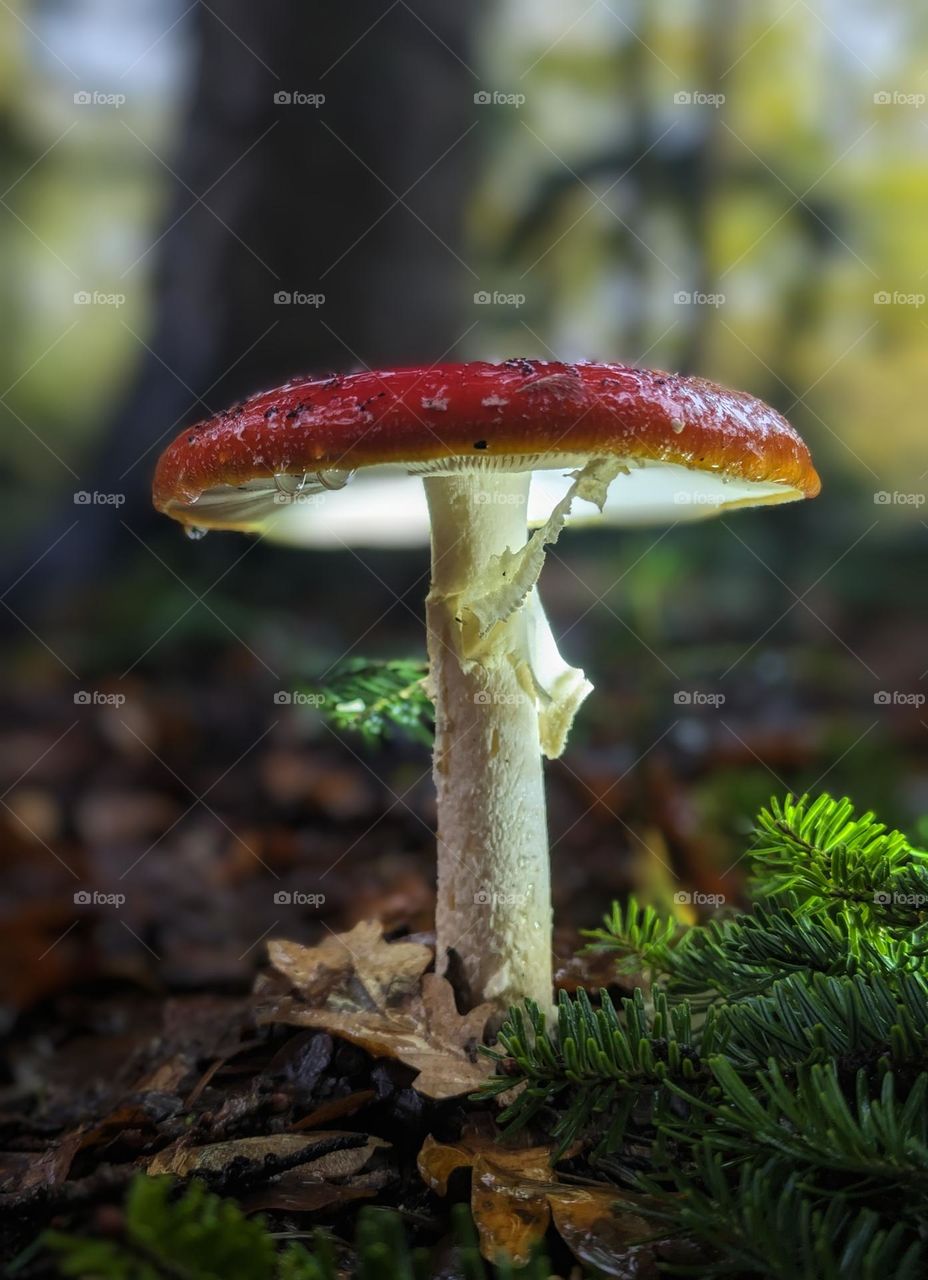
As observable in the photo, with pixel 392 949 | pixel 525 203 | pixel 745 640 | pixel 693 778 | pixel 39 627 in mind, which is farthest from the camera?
pixel 525 203

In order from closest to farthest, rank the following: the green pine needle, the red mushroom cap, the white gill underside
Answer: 1. the red mushroom cap
2. the white gill underside
3. the green pine needle

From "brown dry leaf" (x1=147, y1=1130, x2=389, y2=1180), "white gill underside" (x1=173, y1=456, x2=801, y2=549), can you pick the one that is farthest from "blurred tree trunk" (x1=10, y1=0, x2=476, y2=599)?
"brown dry leaf" (x1=147, y1=1130, x2=389, y2=1180)

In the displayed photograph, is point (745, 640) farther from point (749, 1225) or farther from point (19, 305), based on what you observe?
point (19, 305)

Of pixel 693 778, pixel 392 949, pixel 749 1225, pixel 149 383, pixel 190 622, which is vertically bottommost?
pixel 749 1225

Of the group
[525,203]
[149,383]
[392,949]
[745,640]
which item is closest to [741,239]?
[525,203]

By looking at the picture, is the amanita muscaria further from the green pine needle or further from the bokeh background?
the bokeh background

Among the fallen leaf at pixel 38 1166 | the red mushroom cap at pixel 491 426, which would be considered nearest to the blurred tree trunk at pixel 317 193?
the red mushroom cap at pixel 491 426

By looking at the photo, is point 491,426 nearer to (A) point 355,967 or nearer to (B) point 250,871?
(A) point 355,967

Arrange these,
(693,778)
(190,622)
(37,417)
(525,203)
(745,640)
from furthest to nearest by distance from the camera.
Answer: (37,417), (525,203), (745,640), (190,622), (693,778)

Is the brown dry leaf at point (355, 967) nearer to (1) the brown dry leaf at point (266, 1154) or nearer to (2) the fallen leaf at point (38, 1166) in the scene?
(1) the brown dry leaf at point (266, 1154)
